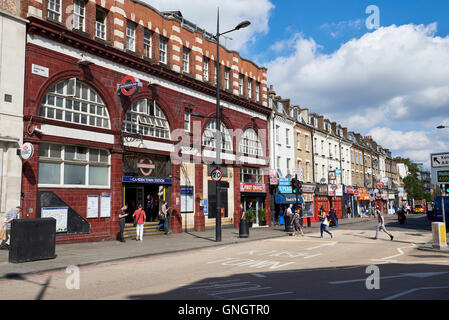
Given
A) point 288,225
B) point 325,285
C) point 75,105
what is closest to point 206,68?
point 75,105

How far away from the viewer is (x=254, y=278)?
937 centimetres

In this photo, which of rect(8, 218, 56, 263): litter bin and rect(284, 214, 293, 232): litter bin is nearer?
rect(8, 218, 56, 263): litter bin

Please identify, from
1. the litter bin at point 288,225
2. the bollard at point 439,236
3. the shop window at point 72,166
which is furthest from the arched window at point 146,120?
the bollard at point 439,236

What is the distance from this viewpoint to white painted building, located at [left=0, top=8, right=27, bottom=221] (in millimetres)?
14703

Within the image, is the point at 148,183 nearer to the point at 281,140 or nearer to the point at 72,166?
the point at 72,166

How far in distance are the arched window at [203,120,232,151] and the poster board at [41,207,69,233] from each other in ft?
36.7

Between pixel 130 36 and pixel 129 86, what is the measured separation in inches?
144

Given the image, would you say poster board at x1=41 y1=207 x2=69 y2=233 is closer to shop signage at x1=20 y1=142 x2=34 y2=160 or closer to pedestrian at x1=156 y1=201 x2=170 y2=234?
shop signage at x1=20 y1=142 x2=34 y2=160

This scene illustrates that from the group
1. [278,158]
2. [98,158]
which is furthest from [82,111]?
[278,158]

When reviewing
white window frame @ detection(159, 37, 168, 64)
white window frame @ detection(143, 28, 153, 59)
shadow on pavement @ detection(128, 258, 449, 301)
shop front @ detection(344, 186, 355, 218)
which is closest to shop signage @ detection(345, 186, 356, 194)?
shop front @ detection(344, 186, 355, 218)

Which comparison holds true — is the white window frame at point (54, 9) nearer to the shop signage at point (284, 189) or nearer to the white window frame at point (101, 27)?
the white window frame at point (101, 27)

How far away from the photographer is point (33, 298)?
7.33m

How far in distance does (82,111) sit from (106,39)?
412cm
